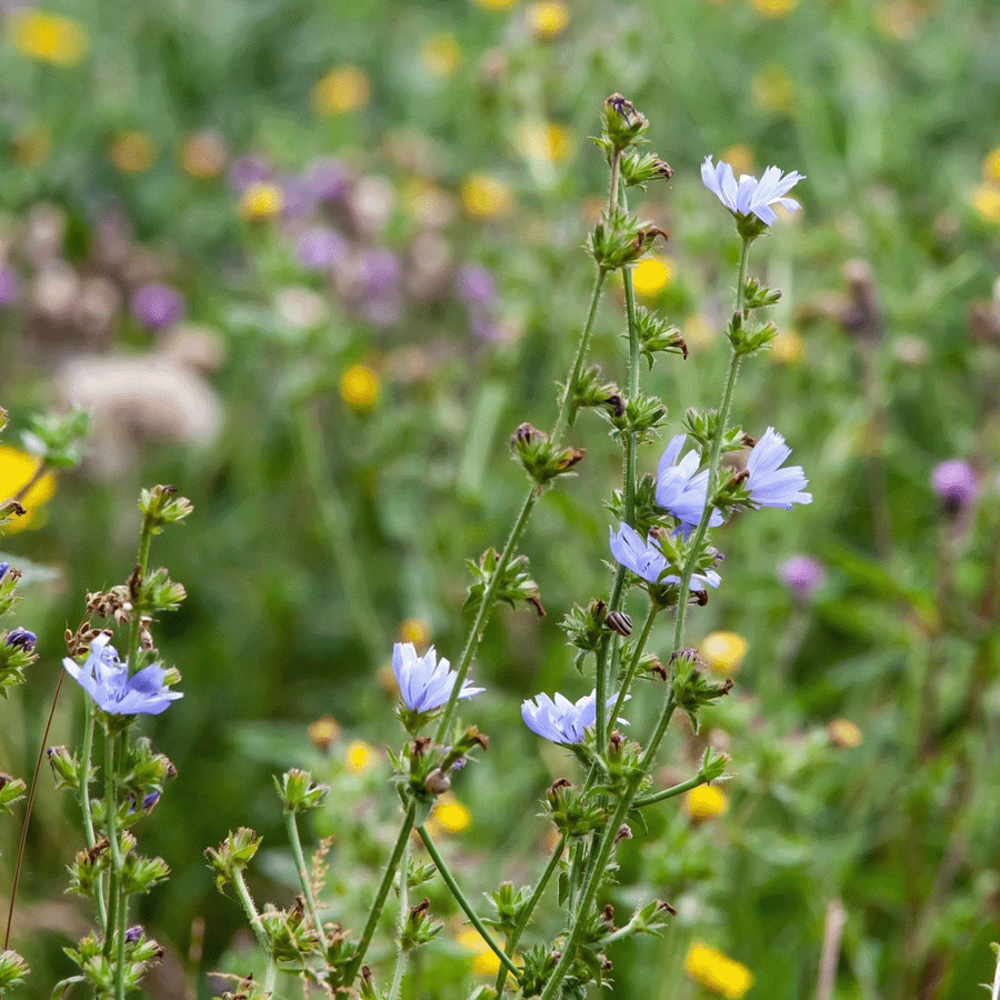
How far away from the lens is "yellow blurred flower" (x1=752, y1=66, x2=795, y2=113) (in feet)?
8.41

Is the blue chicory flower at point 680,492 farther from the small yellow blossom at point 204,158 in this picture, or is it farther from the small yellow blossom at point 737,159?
the small yellow blossom at point 204,158

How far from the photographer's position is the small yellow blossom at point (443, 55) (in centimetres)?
276

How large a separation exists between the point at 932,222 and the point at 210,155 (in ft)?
4.33

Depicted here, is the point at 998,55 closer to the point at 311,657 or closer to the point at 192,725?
the point at 311,657

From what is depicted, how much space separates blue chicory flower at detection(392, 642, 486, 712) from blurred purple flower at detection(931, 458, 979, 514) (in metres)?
0.86

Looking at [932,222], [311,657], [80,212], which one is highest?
[80,212]

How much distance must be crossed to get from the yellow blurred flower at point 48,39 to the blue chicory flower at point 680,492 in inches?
105

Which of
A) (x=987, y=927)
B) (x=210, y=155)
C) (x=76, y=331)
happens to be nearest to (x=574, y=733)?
(x=987, y=927)

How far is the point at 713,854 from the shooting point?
1.12 metres

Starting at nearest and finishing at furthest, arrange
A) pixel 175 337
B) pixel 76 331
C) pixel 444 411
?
1. pixel 444 411
2. pixel 76 331
3. pixel 175 337

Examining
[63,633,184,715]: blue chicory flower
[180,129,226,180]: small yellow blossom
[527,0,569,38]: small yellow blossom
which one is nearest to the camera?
[63,633,184,715]: blue chicory flower

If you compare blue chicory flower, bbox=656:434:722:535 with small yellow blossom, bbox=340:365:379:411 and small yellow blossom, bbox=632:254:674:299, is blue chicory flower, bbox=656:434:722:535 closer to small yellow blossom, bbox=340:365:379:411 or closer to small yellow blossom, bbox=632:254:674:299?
small yellow blossom, bbox=632:254:674:299

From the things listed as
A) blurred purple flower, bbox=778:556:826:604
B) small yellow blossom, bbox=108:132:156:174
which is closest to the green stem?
blurred purple flower, bbox=778:556:826:604

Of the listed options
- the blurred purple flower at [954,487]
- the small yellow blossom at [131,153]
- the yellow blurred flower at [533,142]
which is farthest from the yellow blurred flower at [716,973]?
the small yellow blossom at [131,153]
